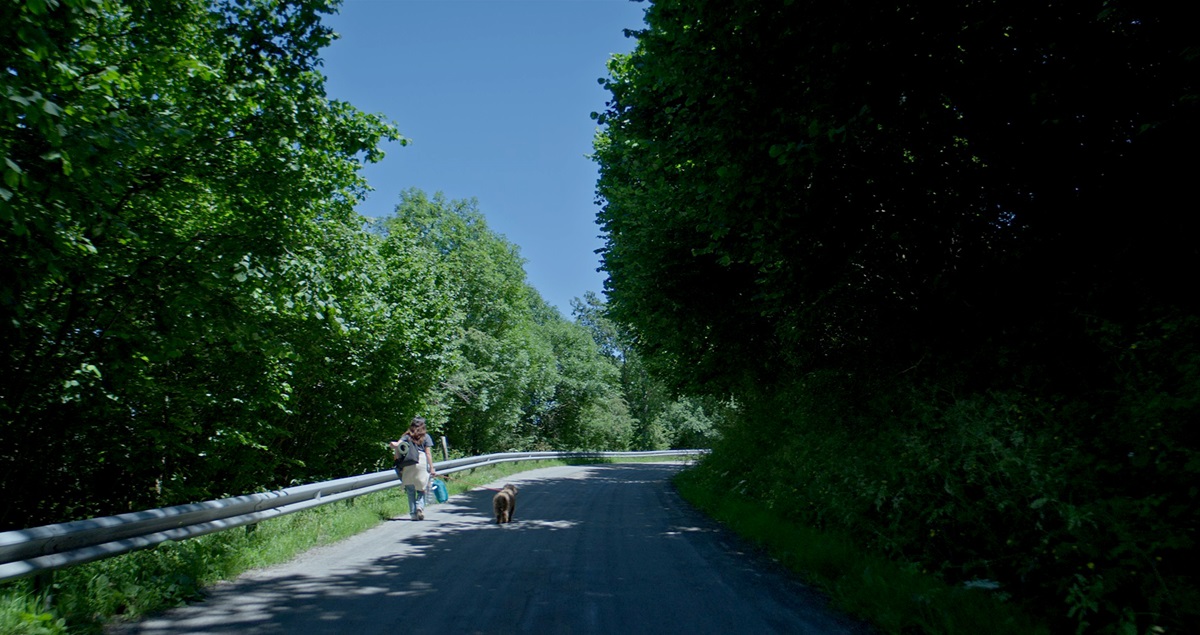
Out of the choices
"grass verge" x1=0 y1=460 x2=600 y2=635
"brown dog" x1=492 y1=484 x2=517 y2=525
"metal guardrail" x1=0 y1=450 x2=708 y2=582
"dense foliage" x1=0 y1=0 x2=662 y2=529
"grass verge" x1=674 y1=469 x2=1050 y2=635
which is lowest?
"grass verge" x1=674 y1=469 x2=1050 y2=635

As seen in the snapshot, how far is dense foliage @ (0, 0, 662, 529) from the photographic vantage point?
568 centimetres

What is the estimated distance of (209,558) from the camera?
6062 mm

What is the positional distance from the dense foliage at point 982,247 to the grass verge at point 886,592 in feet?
1.07

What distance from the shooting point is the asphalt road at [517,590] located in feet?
15.7

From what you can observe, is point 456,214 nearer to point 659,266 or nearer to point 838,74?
point 659,266

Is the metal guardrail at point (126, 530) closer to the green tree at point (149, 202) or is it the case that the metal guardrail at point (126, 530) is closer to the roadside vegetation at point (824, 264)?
the roadside vegetation at point (824, 264)

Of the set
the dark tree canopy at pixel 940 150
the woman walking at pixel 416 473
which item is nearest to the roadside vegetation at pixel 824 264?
the dark tree canopy at pixel 940 150

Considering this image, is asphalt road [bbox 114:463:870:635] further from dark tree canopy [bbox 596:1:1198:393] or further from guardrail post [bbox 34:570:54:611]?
dark tree canopy [bbox 596:1:1198:393]

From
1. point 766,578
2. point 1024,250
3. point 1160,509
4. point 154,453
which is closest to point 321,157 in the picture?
point 154,453

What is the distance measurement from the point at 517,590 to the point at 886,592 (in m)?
3.08

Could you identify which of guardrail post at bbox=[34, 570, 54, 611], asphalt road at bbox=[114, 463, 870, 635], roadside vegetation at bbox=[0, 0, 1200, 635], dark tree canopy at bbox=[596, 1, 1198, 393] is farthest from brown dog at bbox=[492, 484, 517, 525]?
guardrail post at bbox=[34, 570, 54, 611]

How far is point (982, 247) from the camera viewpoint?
7660 millimetres

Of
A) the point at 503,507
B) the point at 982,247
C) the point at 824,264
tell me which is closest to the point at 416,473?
the point at 503,507

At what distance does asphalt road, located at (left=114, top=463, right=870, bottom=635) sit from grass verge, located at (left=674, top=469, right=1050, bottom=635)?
226 millimetres
